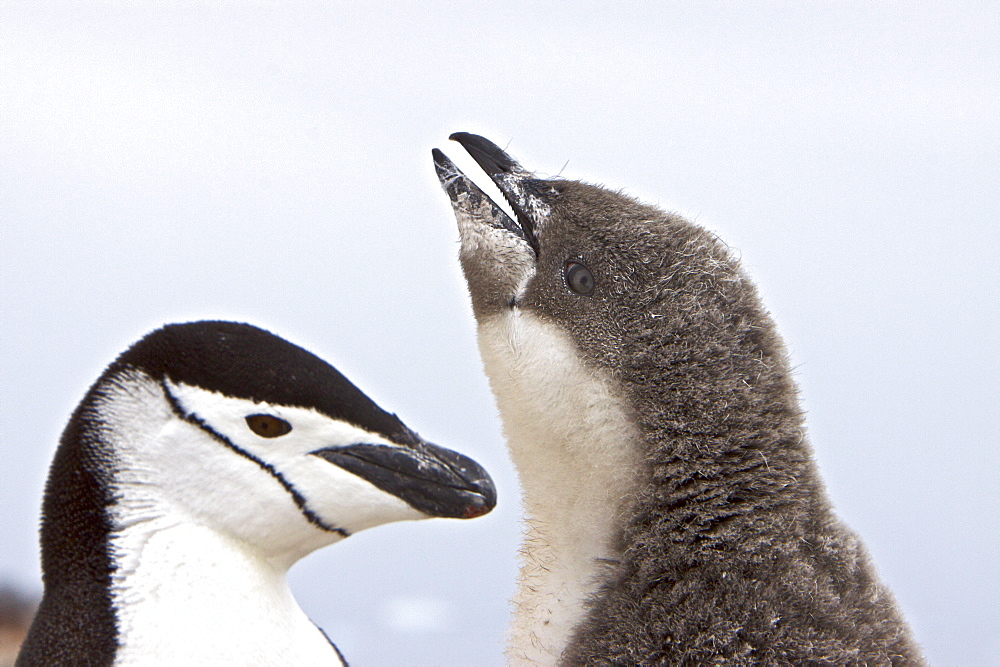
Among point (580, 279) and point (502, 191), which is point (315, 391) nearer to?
point (580, 279)

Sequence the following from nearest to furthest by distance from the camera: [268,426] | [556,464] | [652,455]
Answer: [268,426], [652,455], [556,464]

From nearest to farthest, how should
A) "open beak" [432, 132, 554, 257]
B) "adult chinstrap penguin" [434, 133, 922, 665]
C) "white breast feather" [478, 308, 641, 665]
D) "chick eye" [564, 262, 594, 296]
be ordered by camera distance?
1. "adult chinstrap penguin" [434, 133, 922, 665]
2. "white breast feather" [478, 308, 641, 665]
3. "chick eye" [564, 262, 594, 296]
4. "open beak" [432, 132, 554, 257]

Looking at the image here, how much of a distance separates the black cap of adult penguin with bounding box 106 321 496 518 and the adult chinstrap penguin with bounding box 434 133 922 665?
0.74 metres

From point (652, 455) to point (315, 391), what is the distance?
103cm

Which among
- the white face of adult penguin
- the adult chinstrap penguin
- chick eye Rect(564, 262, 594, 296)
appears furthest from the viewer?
chick eye Rect(564, 262, 594, 296)

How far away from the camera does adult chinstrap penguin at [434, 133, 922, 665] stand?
2.42 metres

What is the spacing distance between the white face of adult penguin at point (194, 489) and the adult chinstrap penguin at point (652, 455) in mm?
863

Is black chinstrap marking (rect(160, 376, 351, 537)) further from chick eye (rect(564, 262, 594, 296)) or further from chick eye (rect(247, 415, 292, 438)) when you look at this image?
chick eye (rect(564, 262, 594, 296))

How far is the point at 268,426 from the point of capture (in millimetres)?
1853

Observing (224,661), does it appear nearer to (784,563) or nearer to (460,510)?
(460,510)

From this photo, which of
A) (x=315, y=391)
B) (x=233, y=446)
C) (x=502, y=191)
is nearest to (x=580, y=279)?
(x=502, y=191)

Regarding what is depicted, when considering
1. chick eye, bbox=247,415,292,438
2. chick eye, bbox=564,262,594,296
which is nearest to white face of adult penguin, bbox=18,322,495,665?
chick eye, bbox=247,415,292,438

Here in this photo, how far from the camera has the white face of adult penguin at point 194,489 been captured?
6.00 ft

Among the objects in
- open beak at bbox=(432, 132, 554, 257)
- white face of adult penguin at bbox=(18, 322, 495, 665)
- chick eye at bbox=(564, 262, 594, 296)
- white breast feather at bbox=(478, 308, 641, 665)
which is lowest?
white face of adult penguin at bbox=(18, 322, 495, 665)
